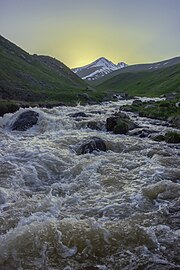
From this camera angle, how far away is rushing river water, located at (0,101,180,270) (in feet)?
27.0

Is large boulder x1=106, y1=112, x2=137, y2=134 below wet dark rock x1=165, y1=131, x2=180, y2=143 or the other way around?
the other way around

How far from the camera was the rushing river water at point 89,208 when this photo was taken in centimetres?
824

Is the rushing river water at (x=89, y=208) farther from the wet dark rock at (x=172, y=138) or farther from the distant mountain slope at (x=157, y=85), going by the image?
the distant mountain slope at (x=157, y=85)

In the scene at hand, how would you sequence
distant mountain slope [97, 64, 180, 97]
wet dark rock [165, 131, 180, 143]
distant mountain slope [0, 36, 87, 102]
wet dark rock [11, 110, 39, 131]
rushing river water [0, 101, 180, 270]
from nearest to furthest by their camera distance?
rushing river water [0, 101, 180, 270]
wet dark rock [165, 131, 180, 143]
wet dark rock [11, 110, 39, 131]
distant mountain slope [0, 36, 87, 102]
distant mountain slope [97, 64, 180, 97]

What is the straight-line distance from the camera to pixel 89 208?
1115 centimetres

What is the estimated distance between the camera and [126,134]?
2550cm

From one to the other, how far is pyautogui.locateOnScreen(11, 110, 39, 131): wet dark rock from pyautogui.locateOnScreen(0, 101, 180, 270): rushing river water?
8.67 m

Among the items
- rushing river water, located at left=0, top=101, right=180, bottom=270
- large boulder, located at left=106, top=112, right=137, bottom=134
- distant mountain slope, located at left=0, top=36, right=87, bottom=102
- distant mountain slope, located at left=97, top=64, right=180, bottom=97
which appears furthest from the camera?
distant mountain slope, located at left=97, top=64, right=180, bottom=97

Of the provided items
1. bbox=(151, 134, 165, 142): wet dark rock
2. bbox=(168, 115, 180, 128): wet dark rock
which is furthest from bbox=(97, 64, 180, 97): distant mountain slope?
bbox=(151, 134, 165, 142): wet dark rock

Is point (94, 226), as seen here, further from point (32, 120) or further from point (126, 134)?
point (32, 120)

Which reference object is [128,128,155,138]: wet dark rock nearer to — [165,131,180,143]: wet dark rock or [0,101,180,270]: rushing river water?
[165,131,180,143]: wet dark rock

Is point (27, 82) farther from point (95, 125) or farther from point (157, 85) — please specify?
point (157, 85)

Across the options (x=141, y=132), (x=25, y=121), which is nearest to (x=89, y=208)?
(x=141, y=132)

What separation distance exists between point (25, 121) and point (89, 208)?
19.5 meters
